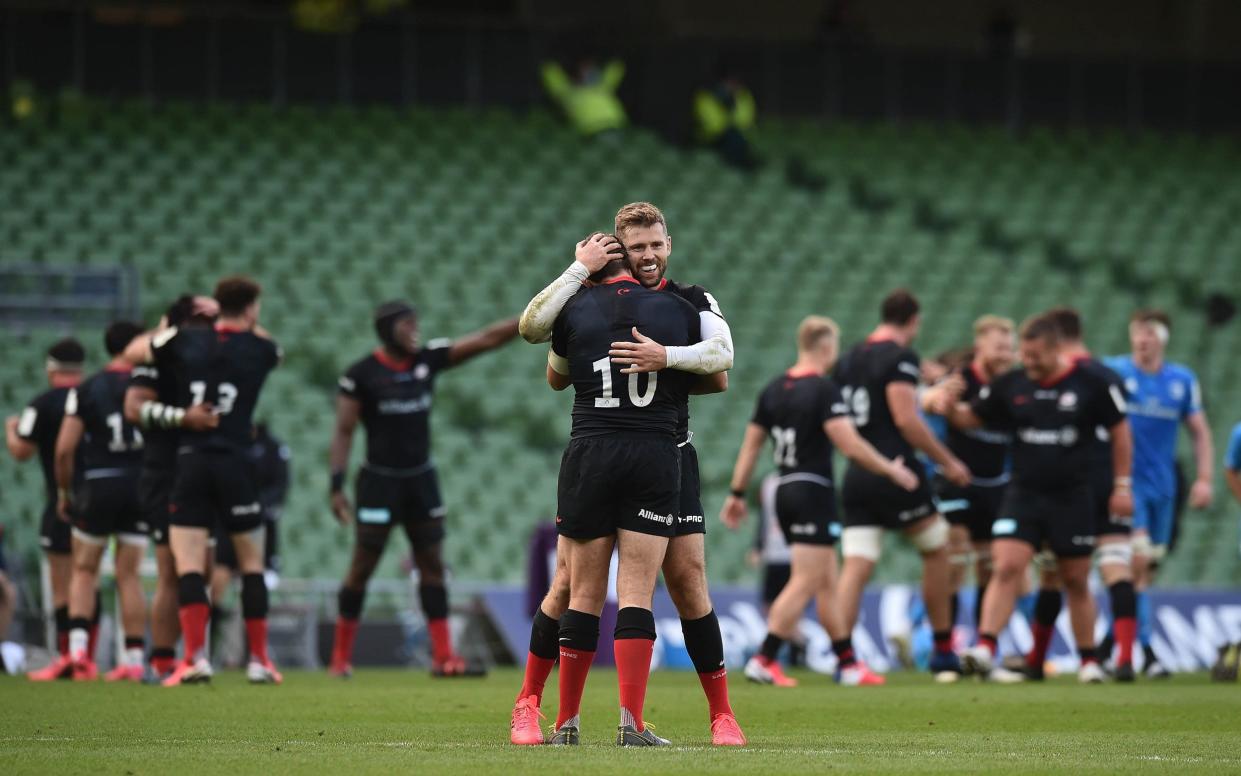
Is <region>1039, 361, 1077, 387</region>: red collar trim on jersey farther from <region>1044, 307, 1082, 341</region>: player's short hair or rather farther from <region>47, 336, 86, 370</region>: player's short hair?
<region>47, 336, 86, 370</region>: player's short hair

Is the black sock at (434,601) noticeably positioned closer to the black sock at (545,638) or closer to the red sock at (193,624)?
the red sock at (193,624)

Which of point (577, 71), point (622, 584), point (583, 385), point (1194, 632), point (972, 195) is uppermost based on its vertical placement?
point (577, 71)

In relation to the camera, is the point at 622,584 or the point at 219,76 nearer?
the point at 622,584

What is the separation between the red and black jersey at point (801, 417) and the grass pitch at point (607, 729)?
1.42 m

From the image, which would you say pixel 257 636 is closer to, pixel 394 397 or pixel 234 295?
pixel 394 397

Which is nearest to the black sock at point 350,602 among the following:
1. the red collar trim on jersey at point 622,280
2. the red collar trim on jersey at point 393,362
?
the red collar trim on jersey at point 393,362

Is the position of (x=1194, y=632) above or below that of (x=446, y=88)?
below

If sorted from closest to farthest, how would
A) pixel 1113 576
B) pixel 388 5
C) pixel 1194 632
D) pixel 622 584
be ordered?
pixel 622 584 → pixel 1113 576 → pixel 1194 632 → pixel 388 5

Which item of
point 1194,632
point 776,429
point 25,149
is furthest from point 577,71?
point 776,429

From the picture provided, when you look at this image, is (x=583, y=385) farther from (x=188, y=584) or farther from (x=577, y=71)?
(x=577, y=71)

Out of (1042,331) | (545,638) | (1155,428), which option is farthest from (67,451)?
(1155,428)

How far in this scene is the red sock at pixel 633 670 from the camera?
284 inches

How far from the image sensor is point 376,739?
7.67m

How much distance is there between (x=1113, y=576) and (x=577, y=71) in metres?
13.7
